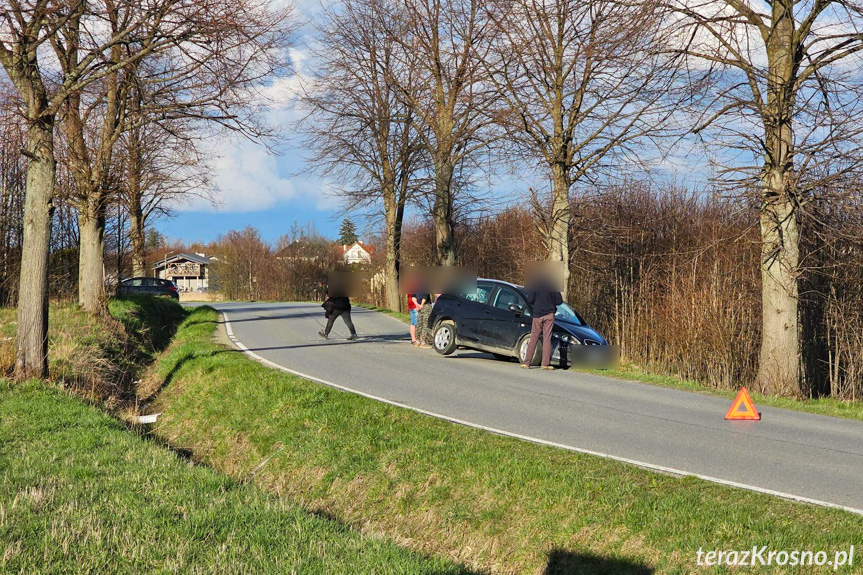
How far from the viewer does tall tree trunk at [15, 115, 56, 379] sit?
11.5 metres

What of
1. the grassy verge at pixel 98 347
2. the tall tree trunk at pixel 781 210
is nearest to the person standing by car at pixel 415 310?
the grassy verge at pixel 98 347

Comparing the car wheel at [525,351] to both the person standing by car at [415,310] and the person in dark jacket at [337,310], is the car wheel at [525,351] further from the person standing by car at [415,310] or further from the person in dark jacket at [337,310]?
the person in dark jacket at [337,310]

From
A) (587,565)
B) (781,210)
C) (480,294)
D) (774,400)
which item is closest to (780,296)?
(781,210)

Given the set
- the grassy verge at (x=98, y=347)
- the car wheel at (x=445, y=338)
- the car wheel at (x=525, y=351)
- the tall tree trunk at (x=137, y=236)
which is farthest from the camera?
the tall tree trunk at (x=137, y=236)

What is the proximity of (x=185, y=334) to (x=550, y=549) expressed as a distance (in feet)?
55.5

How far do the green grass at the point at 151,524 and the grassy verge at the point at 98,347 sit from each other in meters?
4.52

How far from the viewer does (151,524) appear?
5.33 metres

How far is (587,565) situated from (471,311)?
1065 centimetres

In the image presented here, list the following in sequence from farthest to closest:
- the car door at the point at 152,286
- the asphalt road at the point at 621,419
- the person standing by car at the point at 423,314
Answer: the car door at the point at 152,286 → the person standing by car at the point at 423,314 → the asphalt road at the point at 621,419

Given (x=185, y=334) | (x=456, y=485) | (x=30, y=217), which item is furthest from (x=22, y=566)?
(x=185, y=334)

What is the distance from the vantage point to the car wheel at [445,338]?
16625 millimetres

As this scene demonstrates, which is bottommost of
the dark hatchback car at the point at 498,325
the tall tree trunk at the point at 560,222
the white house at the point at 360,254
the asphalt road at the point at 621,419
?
the asphalt road at the point at 621,419

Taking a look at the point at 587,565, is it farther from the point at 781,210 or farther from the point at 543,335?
the point at 781,210

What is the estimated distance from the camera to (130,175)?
24188 millimetres
